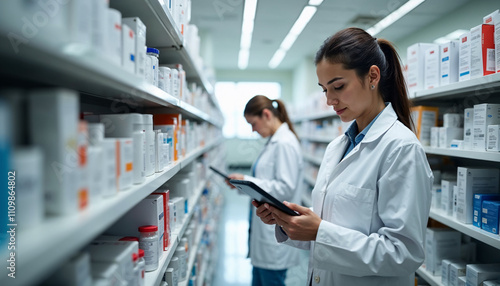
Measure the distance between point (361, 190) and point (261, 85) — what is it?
10.9m

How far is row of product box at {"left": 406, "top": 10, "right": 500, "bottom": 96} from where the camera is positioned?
5.52ft

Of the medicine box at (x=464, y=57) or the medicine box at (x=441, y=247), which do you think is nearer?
the medicine box at (x=464, y=57)

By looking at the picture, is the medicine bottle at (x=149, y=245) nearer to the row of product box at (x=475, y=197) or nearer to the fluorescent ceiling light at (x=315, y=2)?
the row of product box at (x=475, y=197)

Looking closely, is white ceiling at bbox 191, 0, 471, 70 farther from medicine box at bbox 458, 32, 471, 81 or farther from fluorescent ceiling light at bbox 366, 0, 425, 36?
medicine box at bbox 458, 32, 471, 81

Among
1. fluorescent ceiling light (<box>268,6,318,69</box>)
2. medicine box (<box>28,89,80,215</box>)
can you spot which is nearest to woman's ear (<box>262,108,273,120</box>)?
medicine box (<box>28,89,80,215</box>)

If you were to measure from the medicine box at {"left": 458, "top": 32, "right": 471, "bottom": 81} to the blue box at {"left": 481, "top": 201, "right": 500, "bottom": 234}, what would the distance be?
0.77 meters

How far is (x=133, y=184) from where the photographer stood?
94 cm

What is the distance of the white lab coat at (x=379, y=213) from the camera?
1.08m

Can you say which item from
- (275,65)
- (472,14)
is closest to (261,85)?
(275,65)

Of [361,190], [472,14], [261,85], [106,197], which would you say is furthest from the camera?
[261,85]

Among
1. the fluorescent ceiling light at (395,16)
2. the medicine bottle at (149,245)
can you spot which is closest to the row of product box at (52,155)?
the medicine bottle at (149,245)


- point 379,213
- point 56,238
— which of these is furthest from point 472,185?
point 56,238

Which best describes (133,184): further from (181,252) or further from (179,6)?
(179,6)

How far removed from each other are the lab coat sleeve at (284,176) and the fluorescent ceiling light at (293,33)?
11.1ft
